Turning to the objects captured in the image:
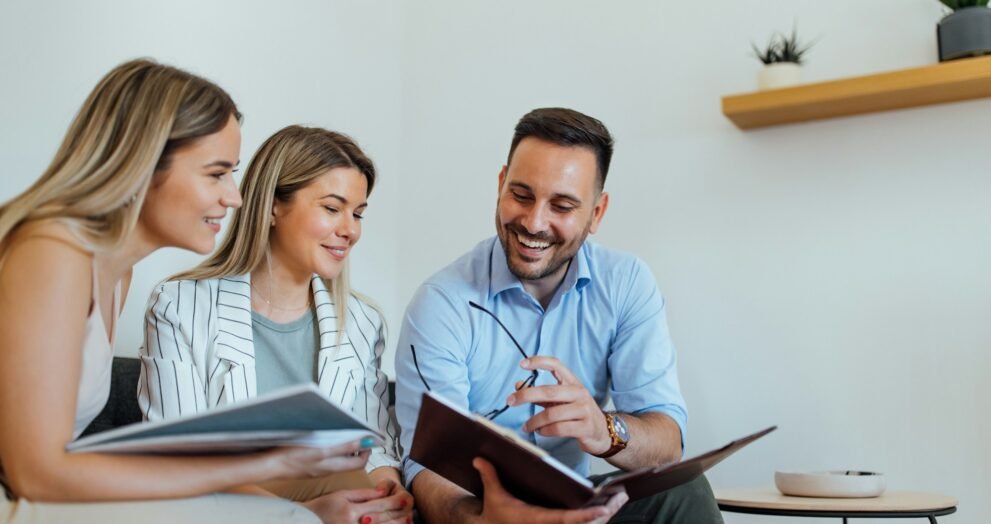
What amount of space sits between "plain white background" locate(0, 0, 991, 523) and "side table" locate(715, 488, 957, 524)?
1.75ft

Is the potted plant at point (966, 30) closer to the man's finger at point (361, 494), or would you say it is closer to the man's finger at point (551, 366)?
the man's finger at point (551, 366)

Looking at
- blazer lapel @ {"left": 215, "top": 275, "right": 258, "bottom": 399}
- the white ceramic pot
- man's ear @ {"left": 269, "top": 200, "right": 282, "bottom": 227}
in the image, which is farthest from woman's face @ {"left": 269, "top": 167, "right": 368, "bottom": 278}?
the white ceramic pot

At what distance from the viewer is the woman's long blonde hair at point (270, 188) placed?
2.05 metres

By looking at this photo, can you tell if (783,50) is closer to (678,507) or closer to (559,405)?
(678,507)

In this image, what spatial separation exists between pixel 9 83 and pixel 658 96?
5.83 feet

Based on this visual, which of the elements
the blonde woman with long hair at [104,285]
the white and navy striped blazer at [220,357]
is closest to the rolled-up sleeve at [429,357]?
the white and navy striped blazer at [220,357]

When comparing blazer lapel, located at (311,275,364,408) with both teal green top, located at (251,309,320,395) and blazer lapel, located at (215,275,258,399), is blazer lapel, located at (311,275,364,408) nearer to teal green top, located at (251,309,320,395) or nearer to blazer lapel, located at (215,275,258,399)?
teal green top, located at (251,309,320,395)

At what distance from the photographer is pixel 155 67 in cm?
145

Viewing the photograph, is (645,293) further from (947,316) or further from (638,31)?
(638,31)

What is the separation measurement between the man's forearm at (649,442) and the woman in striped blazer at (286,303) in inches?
16.7

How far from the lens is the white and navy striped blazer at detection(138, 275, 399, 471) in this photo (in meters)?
1.81

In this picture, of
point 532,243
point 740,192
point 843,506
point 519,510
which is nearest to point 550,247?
point 532,243

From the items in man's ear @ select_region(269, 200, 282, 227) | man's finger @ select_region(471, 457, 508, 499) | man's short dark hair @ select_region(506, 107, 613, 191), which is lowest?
man's finger @ select_region(471, 457, 508, 499)

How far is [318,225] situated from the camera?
2031mm
